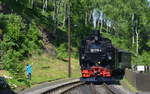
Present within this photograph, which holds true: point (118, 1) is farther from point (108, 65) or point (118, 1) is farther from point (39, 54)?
point (108, 65)

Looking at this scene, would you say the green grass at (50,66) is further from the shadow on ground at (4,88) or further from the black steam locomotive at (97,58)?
the shadow on ground at (4,88)

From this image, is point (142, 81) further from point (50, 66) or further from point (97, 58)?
point (50, 66)

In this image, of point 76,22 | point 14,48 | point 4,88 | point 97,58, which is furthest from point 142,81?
point 76,22

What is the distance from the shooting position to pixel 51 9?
101 meters

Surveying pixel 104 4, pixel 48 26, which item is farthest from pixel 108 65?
pixel 104 4

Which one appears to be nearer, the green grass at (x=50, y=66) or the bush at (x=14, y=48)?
the bush at (x=14, y=48)

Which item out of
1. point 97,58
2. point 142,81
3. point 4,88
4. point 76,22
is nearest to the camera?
point 4,88

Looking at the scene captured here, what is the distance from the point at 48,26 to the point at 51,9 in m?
26.4

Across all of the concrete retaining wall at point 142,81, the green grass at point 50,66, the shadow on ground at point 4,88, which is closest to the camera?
the shadow on ground at point 4,88

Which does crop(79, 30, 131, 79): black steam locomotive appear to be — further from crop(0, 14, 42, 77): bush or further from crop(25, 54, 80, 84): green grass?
crop(25, 54, 80, 84): green grass

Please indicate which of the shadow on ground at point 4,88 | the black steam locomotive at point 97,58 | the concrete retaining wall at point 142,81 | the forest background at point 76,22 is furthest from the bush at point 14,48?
the forest background at point 76,22

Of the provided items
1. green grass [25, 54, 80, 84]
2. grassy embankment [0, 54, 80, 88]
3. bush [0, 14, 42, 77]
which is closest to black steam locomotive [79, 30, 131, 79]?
bush [0, 14, 42, 77]

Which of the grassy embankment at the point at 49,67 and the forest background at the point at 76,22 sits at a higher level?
the forest background at the point at 76,22

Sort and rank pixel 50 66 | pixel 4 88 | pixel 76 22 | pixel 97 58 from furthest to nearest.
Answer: pixel 76 22 → pixel 50 66 → pixel 97 58 → pixel 4 88
